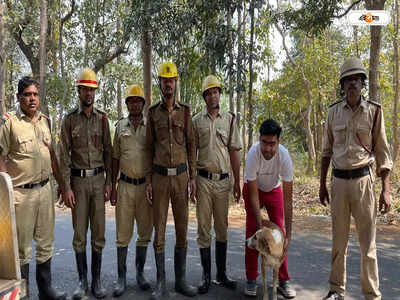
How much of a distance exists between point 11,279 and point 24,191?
Result: 4.22 feet

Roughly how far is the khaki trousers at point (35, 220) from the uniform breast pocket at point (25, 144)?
38 cm

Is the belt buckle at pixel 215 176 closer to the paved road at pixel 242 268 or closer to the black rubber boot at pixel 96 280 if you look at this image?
the paved road at pixel 242 268

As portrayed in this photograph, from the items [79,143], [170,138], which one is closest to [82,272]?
[79,143]

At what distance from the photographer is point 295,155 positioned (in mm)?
34125

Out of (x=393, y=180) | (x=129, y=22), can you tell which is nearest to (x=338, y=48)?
(x=393, y=180)

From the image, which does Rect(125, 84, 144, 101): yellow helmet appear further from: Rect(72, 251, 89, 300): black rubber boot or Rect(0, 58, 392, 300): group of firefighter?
Rect(72, 251, 89, 300): black rubber boot

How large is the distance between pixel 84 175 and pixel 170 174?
0.92 metres

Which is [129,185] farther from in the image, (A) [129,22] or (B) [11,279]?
(A) [129,22]

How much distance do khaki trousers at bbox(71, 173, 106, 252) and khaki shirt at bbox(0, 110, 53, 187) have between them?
384 mm

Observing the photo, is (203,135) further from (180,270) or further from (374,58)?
(374,58)

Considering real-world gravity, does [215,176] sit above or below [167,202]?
above

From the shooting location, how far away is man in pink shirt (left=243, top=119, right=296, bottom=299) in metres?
3.42

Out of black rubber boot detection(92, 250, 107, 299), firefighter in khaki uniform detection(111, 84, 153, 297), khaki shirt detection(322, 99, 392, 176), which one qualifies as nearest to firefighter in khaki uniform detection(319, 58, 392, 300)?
khaki shirt detection(322, 99, 392, 176)

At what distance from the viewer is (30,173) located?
135 inches
